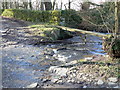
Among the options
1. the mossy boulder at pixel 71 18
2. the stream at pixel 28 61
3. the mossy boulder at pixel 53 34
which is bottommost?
the stream at pixel 28 61

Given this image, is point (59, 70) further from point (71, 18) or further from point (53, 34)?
point (71, 18)

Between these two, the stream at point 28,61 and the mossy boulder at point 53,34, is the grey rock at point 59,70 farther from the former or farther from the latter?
the mossy boulder at point 53,34

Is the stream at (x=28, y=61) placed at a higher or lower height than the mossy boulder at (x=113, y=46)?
lower

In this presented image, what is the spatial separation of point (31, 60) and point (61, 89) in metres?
2.97

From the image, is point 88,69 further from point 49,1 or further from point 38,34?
point 49,1

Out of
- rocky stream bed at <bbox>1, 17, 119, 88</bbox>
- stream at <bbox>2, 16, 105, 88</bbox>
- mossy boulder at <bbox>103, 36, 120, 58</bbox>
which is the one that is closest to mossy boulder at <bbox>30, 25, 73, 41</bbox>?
stream at <bbox>2, 16, 105, 88</bbox>

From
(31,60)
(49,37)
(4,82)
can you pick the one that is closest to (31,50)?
(31,60)

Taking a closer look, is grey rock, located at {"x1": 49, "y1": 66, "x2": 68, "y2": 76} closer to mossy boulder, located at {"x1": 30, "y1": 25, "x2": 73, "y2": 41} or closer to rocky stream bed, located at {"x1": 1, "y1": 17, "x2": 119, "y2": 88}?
rocky stream bed, located at {"x1": 1, "y1": 17, "x2": 119, "y2": 88}

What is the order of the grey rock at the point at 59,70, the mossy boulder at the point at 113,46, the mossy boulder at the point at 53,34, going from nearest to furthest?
the grey rock at the point at 59,70 < the mossy boulder at the point at 113,46 < the mossy boulder at the point at 53,34

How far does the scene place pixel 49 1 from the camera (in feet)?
68.2

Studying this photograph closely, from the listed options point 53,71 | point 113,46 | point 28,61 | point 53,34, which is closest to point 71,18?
point 53,34

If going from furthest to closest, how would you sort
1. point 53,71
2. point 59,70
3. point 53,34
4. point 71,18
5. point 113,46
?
point 71,18, point 53,34, point 113,46, point 53,71, point 59,70

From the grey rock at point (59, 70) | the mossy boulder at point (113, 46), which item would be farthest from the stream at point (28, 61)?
the mossy boulder at point (113, 46)

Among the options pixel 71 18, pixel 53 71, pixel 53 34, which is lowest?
pixel 53 71
